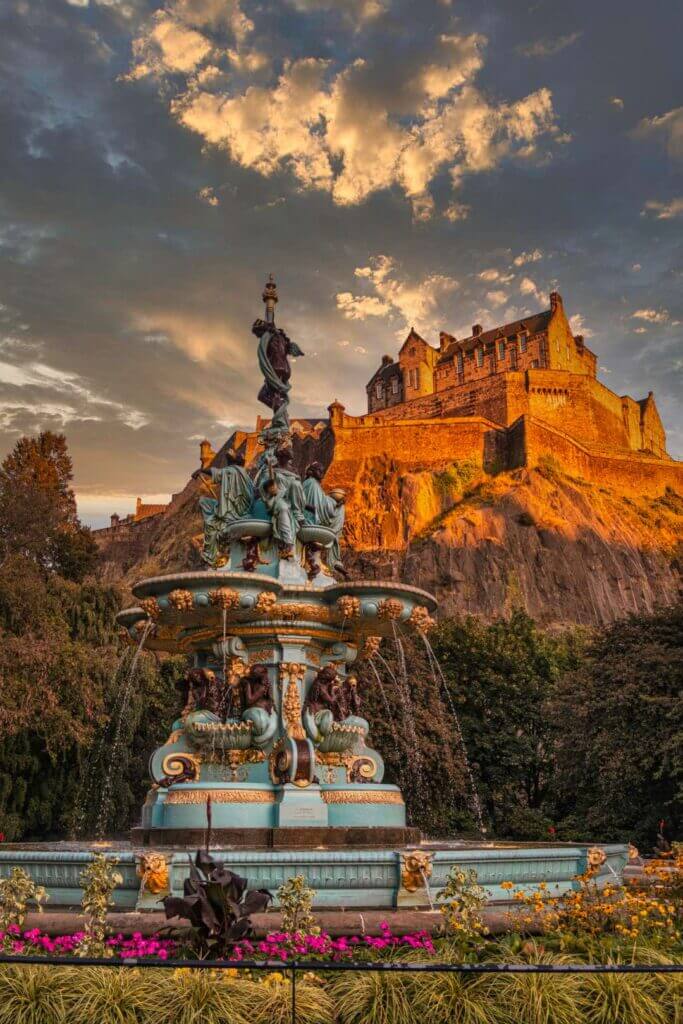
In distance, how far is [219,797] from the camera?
11.3 metres

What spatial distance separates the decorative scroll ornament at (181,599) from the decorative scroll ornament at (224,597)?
262 mm

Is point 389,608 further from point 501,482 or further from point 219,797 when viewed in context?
point 501,482

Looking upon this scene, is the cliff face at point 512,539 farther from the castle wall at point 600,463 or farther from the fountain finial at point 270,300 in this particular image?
the fountain finial at point 270,300

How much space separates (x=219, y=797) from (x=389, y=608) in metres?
3.09

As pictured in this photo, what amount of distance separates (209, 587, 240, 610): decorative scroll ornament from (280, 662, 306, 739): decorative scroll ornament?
1.27 m

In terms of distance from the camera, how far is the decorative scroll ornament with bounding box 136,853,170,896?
8.11 m

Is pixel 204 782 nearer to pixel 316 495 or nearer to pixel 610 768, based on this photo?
pixel 316 495

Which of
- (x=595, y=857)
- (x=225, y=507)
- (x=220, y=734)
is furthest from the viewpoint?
(x=225, y=507)

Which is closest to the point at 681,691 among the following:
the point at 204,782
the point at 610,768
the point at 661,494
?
the point at 610,768

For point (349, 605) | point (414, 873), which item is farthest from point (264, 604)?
point (414, 873)

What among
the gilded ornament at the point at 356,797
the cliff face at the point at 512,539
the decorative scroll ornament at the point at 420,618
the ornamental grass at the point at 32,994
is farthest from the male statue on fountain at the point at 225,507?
the cliff face at the point at 512,539

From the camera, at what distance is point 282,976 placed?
19.8ft

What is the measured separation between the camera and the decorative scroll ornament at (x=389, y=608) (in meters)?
12.3

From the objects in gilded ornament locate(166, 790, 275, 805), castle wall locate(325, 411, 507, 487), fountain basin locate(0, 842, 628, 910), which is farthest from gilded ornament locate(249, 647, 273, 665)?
castle wall locate(325, 411, 507, 487)
